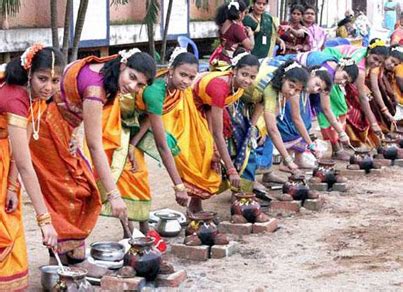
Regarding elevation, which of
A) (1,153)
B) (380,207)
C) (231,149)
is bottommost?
(380,207)

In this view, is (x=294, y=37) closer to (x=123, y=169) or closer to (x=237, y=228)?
(x=237, y=228)

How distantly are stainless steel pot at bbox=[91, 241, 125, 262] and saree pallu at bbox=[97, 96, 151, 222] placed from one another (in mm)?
305

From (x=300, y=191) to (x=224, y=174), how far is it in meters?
0.62

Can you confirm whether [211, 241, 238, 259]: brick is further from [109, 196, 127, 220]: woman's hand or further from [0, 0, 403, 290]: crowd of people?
[109, 196, 127, 220]: woman's hand

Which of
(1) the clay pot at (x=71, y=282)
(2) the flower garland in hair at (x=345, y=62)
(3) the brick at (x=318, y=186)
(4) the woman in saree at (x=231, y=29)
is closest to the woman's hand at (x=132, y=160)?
(1) the clay pot at (x=71, y=282)

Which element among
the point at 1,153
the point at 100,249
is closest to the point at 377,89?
the point at 100,249

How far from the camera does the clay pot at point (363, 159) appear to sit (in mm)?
8039

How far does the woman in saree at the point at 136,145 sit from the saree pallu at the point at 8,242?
108 centimetres

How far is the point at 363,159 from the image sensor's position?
317 inches

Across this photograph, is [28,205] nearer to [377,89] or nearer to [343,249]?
[343,249]

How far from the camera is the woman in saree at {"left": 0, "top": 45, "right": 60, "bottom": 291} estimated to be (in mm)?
3975

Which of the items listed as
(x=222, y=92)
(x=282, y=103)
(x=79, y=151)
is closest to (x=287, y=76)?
(x=282, y=103)

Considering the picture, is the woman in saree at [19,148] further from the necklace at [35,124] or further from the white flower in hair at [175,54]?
the white flower in hair at [175,54]

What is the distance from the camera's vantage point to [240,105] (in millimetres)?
6676
